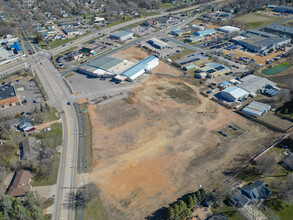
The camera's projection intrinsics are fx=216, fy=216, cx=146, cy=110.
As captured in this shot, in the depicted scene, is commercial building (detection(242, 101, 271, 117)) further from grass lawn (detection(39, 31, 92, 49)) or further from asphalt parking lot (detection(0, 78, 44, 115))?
grass lawn (detection(39, 31, 92, 49))

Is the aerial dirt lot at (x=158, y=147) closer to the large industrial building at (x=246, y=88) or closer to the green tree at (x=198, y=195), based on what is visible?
the green tree at (x=198, y=195)

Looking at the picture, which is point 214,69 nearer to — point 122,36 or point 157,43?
point 157,43

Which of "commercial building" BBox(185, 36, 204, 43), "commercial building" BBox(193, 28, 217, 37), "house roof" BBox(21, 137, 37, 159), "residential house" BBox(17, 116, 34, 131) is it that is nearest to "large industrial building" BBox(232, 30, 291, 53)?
"commercial building" BBox(193, 28, 217, 37)

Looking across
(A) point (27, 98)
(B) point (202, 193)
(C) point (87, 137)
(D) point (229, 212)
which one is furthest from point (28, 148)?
Answer: (D) point (229, 212)

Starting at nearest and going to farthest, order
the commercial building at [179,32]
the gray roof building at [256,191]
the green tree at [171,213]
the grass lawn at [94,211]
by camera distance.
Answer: the green tree at [171,213] → the grass lawn at [94,211] → the gray roof building at [256,191] → the commercial building at [179,32]

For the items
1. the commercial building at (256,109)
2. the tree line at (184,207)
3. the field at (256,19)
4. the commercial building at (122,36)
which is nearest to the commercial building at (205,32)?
the field at (256,19)

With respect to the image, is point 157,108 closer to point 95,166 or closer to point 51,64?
point 95,166

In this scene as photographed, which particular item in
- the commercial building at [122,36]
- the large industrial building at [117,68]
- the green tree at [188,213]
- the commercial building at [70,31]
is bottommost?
the green tree at [188,213]
